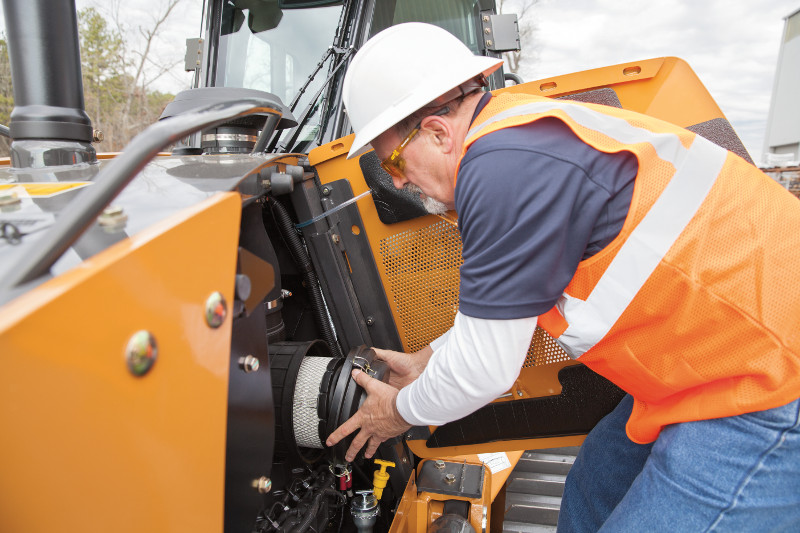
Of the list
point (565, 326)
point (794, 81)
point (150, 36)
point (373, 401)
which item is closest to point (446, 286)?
point (373, 401)

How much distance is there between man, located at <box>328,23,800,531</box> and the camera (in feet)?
3.74

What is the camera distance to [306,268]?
1950 millimetres

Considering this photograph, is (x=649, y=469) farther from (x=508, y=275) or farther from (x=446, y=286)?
(x=446, y=286)

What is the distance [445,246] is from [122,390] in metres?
1.32

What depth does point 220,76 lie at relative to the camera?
2.83m

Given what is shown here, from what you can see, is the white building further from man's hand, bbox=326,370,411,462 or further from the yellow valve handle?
man's hand, bbox=326,370,411,462

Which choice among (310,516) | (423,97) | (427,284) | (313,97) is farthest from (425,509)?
(313,97)

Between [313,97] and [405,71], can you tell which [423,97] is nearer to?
[405,71]

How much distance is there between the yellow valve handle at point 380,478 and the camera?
201cm

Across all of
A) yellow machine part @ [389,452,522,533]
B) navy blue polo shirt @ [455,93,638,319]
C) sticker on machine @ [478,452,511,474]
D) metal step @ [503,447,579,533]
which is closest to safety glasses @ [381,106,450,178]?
navy blue polo shirt @ [455,93,638,319]

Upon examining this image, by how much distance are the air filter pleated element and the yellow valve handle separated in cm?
47

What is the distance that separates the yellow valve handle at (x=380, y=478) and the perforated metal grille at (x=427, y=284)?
45cm

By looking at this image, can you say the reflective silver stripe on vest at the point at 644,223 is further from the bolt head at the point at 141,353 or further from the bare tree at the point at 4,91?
the bare tree at the point at 4,91

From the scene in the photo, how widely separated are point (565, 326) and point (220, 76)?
2.38 meters
